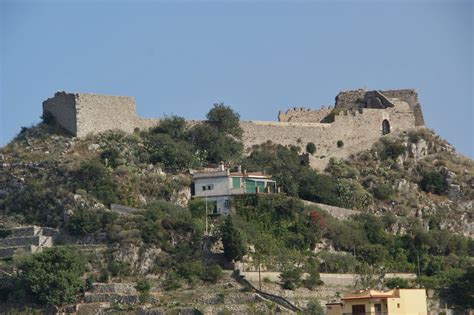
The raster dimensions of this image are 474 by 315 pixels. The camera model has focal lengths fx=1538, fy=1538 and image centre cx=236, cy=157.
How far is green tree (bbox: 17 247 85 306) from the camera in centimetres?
6300

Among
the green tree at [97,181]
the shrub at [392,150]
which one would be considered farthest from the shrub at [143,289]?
the shrub at [392,150]

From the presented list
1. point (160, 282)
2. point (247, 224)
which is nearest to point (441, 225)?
point (247, 224)

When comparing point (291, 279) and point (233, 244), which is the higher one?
point (233, 244)

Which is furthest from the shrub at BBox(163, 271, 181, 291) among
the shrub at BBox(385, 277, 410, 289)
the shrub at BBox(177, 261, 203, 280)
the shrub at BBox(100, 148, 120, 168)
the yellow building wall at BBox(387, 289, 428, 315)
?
the yellow building wall at BBox(387, 289, 428, 315)

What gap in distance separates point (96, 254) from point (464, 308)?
16.2 m

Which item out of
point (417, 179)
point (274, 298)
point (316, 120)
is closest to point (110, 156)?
point (274, 298)

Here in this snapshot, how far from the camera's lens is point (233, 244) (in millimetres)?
65875

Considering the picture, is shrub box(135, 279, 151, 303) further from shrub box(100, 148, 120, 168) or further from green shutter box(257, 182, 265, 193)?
green shutter box(257, 182, 265, 193)

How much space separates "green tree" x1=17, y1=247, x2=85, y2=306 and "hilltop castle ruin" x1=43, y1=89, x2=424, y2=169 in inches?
452

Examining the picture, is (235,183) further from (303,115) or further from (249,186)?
(303,115)

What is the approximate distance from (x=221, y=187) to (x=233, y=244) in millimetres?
6059

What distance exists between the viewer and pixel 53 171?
70625 millimetres

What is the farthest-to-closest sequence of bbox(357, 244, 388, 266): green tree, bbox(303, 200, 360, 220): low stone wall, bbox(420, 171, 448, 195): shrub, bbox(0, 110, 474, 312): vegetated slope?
bbox(420, 171, 448, 195): shrub, bbox(303, 200, 360, 220): low stone wall, bbox(357, 244, 388, 266): green tree, bbox(0, 110, 474, 312): vegetated slope

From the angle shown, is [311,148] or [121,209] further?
[311,148]
